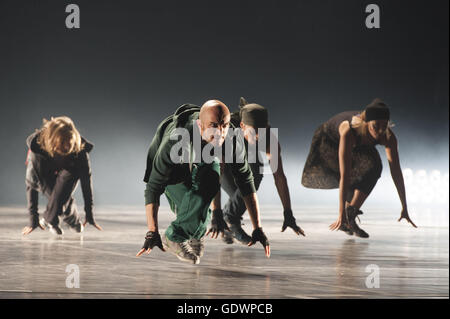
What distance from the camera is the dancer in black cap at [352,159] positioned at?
426 centimetres

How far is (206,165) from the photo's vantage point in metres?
2.82

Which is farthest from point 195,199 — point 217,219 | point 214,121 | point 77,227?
point 77,227

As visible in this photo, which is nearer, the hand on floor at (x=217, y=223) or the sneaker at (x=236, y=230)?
the hand on floor at (x=217, y=223)

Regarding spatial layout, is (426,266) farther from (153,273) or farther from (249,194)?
(153,273)

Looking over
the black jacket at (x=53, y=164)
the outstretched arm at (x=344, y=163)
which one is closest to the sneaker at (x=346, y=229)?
the outstretched arm at (x=344, y=163)

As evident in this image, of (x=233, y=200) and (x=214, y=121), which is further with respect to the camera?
(x=233, y=200)

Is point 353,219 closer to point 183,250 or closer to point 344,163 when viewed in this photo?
point 344,163

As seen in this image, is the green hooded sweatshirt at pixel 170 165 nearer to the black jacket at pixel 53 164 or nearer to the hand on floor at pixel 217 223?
the hand on floor at pixel 217 223

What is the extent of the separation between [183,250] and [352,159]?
6.32ft

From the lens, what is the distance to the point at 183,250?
3.01 meters

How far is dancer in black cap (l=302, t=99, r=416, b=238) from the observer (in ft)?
14.0

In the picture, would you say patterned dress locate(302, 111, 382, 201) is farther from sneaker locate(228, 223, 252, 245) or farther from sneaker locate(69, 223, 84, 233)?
sneaker locate(69, 223, 84, 233)

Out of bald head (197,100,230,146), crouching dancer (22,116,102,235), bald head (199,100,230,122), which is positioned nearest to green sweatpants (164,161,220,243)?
bald head (197,100,230,146)

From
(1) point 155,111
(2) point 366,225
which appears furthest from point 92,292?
(1) point 155,111
